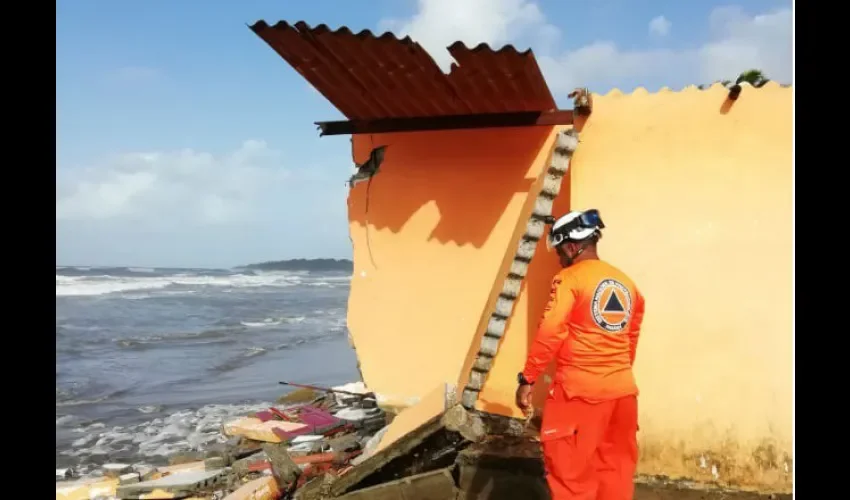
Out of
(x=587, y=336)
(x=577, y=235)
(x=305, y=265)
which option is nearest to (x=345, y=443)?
(x=587, y=336)

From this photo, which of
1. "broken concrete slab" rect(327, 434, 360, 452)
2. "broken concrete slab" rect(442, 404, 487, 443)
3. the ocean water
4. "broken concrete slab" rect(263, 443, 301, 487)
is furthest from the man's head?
the ocean water

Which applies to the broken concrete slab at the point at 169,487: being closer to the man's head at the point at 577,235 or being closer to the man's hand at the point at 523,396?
the man's hand at the point at 523,396

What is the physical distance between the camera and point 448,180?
18.6 feet

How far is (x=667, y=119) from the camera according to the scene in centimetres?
467

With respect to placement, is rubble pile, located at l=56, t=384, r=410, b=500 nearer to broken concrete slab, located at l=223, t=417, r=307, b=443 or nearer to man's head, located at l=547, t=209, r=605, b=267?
broken concrete slab, located at l=223, t=417, r=307, b=443

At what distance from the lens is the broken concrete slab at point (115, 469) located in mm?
6602

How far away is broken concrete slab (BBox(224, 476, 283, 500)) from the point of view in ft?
16.0

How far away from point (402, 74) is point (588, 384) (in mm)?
2653

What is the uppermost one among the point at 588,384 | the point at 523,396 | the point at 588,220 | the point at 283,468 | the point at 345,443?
the point at 588,220

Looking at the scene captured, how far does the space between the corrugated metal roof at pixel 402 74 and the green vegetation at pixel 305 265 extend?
62171mm

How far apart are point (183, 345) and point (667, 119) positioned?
46.7 ft

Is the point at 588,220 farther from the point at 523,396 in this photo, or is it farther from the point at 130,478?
the point at 130,478

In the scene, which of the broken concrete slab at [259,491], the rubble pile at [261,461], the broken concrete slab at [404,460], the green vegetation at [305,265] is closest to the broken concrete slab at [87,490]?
the rubble pile at [261,461]
